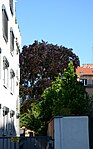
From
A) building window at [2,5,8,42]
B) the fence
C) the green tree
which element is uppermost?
building window at [2,5,8,42]

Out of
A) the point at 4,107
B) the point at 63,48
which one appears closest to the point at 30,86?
the point at 63,48

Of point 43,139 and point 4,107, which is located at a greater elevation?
point 4,107

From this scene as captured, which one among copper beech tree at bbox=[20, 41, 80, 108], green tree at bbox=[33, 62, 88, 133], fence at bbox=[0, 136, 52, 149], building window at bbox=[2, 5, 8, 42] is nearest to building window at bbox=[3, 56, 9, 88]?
building window at bbox=[2, 5, 8, 42]

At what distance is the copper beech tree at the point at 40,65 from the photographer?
51438 mm

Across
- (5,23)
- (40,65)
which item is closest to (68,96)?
(40,65)

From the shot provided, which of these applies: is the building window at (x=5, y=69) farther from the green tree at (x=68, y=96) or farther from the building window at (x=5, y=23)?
the green tree at (x=68, y=96)

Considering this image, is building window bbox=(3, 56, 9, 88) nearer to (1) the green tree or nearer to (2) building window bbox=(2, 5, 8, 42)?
(2) building window bbox=(2, 5, 8, 42)

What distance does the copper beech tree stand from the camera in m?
51.4

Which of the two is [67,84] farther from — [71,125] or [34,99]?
[71,125]

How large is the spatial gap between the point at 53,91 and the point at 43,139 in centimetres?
2524

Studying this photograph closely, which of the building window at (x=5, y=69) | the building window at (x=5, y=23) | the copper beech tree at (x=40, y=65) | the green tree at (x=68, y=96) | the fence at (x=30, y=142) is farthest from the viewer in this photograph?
the copper beech tree at (x=40, y=65)

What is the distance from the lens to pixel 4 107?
75.7ft

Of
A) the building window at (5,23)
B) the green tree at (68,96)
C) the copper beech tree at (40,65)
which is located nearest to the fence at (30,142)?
the building window at (5,23)

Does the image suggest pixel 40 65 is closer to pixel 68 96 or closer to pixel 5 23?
pixel 68 96
